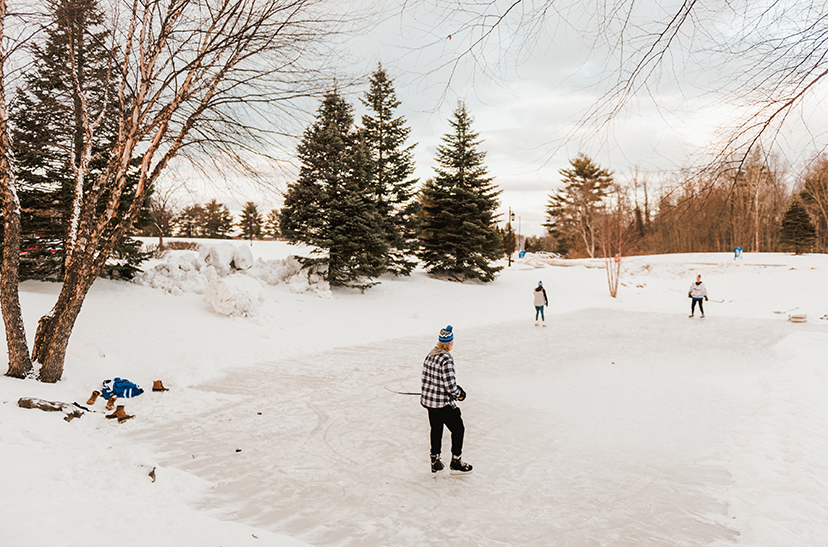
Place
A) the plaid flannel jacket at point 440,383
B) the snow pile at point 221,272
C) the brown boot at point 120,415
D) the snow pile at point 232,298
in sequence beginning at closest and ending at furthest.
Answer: the plaid flannel jacket at point 440,383
the brown boot at point 120,415
the snow pile at point 232,298
the snow pile at point 221,272

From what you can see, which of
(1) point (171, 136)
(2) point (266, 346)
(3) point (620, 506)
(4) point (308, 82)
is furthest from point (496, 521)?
(2) point (266, 346)

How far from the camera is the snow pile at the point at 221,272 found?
46.5 ft

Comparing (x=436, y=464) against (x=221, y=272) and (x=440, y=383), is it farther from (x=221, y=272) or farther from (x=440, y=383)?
(x=221, y=272)

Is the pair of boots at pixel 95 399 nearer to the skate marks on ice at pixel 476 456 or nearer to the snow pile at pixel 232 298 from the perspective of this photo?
the skate marks on ice at pixel 476 456

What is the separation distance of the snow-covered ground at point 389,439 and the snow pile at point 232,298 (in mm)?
96

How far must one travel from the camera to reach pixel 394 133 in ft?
80.4

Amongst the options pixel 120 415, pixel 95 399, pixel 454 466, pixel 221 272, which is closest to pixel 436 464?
pixel 454 466

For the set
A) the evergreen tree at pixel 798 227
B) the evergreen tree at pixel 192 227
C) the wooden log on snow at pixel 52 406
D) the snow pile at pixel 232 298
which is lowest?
the wooden log on snow at pixel 52 406

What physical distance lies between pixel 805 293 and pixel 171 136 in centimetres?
3036

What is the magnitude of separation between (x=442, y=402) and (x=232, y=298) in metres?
9.82

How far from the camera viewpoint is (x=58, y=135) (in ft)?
30.2

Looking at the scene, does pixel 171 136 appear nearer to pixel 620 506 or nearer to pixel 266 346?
pixel 266 346

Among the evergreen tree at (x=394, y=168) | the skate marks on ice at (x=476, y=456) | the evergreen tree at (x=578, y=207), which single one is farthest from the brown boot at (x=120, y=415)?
the evergreen tree at (x=578, y=207)

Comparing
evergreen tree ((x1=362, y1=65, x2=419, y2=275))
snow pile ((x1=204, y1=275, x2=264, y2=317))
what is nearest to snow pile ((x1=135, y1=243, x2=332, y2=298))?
snow pile ((x1=204, y1=275, x2=264, y2=317))
